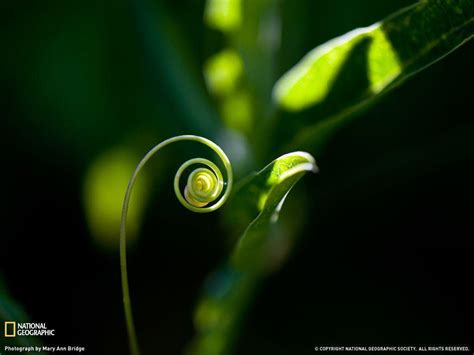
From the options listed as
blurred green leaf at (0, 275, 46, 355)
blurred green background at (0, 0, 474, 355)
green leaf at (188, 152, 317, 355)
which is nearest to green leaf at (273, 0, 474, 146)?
green leaf at (188, 152, 317, 355)

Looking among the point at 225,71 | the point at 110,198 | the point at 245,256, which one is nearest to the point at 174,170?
the point at 110,198

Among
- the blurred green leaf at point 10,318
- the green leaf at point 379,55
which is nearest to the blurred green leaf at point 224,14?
the green leaf at point 379,55

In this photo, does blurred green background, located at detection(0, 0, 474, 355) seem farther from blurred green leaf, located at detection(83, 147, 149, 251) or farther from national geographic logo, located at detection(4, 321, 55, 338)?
national geographic logo, located at detection(4, 321, 55, 338)

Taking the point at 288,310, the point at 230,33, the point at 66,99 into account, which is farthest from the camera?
the point at 66,99

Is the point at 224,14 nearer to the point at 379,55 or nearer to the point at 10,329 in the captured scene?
the point at 379,55

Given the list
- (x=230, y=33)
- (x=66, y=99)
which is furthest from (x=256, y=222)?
(x=66, y=99)

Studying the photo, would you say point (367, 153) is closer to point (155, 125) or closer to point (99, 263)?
point (155, 125)
